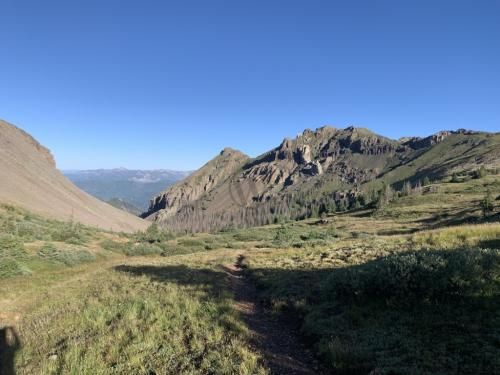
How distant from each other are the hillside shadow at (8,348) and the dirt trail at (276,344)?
6.53 m

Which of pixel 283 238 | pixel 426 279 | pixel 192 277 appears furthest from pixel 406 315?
pixel 283 238

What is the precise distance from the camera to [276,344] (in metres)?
8.87

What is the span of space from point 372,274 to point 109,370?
8.43 m

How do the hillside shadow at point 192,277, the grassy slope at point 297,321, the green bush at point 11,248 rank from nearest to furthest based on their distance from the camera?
the grassy slope at point 297,321
the hillside shadow at point 192,277
the green bush at point 11,248

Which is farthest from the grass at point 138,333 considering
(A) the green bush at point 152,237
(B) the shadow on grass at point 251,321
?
(A) the green bush at point 152,237

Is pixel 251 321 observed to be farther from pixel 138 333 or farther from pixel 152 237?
pixel 152 237

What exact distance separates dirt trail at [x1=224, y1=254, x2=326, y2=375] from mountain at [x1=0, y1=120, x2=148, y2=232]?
82626 millimetres

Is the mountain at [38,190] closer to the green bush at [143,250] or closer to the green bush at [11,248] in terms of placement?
the green bush at [143,250]

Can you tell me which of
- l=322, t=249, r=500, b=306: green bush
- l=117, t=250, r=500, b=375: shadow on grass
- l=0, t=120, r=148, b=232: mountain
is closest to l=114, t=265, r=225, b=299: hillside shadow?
l=117, t=250, r=500, b=375: shadow on grass

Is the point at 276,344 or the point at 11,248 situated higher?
the point at 11,248

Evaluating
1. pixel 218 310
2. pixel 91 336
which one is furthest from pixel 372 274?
pixel 91 336

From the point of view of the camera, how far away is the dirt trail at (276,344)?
24.4 ft

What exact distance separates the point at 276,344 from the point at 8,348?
325 inches

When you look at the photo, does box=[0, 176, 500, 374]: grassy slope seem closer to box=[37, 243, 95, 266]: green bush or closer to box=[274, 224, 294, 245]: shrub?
box=[37, 243, 95, 266]: green bush
